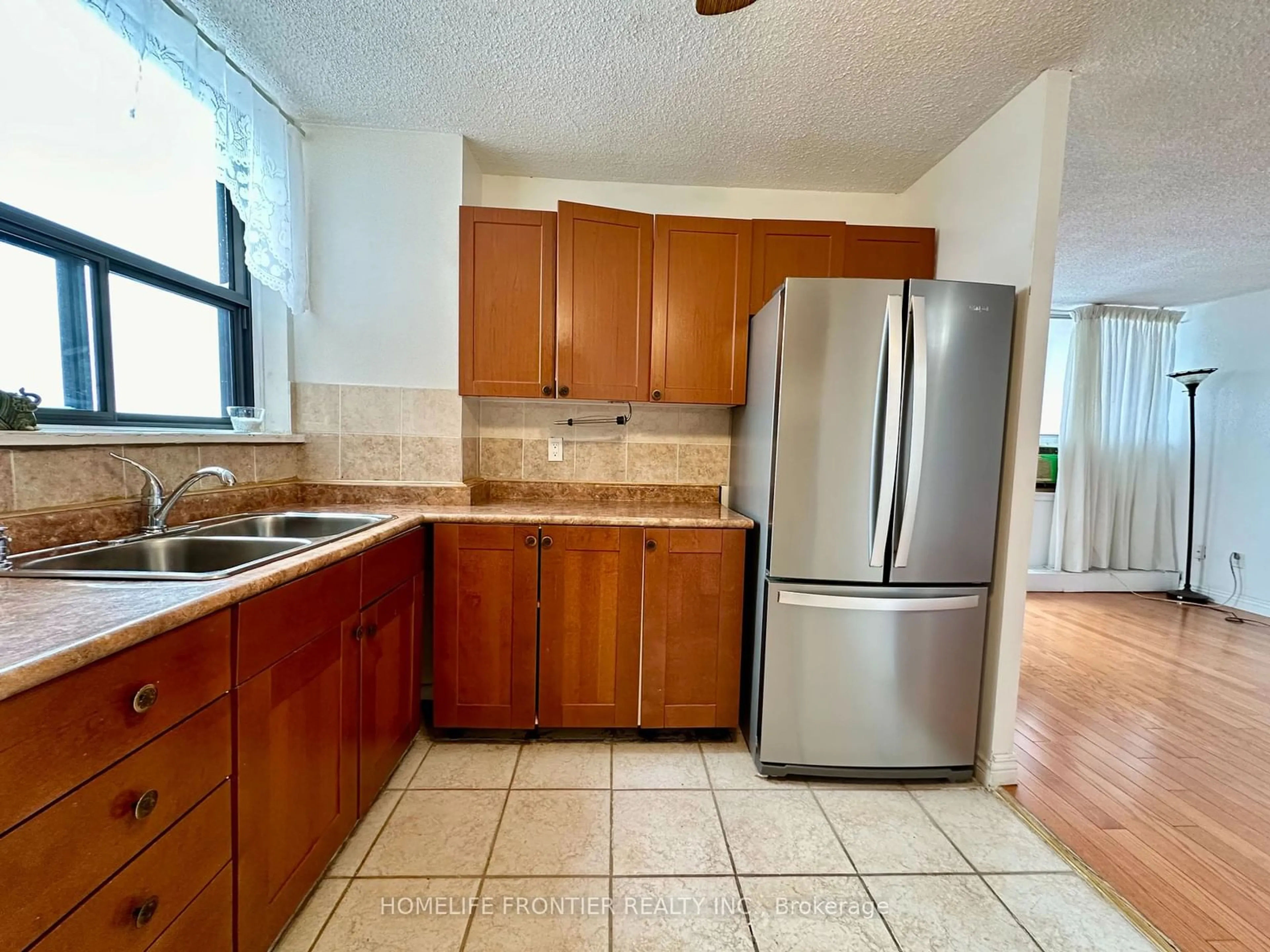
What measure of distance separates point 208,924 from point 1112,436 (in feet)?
19.2

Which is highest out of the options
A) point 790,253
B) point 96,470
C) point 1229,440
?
point 790,253

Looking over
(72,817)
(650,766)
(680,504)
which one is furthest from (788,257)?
(72,817)

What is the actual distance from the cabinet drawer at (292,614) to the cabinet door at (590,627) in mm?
714

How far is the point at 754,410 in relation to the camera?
2021 millimetres

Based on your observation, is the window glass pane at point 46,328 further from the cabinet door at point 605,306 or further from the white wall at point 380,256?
the cabinet door at point 605,306

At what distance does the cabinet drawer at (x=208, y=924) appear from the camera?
2.74 ft

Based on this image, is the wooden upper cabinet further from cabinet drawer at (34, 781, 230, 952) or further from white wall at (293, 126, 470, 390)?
cabinet drawer at (34, 781, 230, 952)

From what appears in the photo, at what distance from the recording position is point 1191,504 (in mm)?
4008

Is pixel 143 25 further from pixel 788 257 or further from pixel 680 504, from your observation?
pixel 680 504

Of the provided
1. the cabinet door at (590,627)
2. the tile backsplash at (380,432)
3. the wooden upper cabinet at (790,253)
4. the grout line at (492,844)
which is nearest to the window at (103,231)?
the tile backsplash at (380,432)

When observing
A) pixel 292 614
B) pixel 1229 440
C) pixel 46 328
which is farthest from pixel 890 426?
pixel 1229 440

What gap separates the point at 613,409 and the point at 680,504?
23.1 inches

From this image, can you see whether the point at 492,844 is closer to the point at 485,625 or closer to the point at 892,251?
the point at 485,625

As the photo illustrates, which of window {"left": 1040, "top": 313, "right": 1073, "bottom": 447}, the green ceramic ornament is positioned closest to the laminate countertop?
the green ceramic ornament
